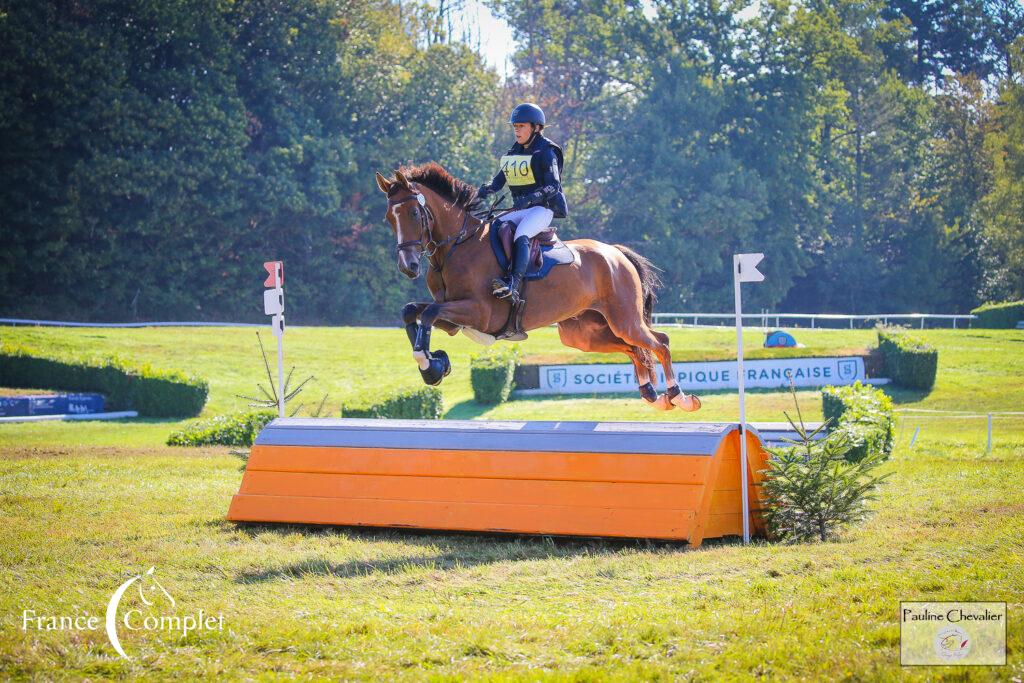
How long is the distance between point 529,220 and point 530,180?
0.35 meters

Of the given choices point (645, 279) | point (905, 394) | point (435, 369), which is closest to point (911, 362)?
point (905, 394)

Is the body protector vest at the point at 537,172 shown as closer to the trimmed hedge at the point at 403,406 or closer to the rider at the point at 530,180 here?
the rider at the point at 530,180

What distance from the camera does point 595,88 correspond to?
4922 cm

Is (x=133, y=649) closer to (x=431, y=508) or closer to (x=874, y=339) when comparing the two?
(x=431, y=508)

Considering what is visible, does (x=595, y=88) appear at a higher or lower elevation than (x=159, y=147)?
higher

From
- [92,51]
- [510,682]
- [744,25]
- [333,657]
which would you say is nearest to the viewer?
[510,682]

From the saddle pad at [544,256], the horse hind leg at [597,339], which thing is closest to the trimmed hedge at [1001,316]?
the horse hind leg at [597,339]

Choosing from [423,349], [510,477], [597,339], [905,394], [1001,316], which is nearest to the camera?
[423,349]

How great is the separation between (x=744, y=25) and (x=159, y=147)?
1065 inches

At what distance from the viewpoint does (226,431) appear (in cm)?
1603

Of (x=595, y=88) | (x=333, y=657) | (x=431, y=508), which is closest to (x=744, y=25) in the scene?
(x=595, y=88)

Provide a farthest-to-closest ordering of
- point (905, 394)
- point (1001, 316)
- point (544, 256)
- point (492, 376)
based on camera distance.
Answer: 1. point (1001, 316)
2. point (905, 394)
3. point (492, 376)
4. point (544, 256)

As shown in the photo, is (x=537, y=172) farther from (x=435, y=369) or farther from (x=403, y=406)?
(x=403, y=406)

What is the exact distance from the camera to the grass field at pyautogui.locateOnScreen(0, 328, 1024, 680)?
500 centimetres
